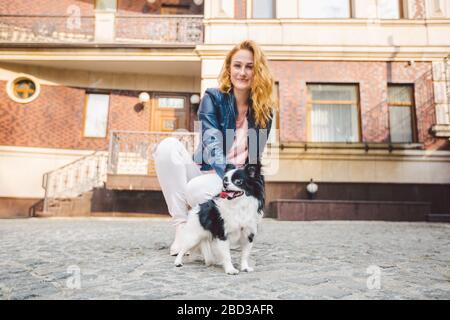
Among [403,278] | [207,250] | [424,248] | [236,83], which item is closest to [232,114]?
[236,83]

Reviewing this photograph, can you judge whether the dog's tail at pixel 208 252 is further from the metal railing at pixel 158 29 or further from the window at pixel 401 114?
the metal railing at pixel 158 29

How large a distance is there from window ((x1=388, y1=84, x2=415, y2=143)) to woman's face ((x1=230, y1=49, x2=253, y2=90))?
8.44 meters

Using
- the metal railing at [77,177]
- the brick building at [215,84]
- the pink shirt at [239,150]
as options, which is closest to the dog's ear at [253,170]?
the pink shirt at [239,150]

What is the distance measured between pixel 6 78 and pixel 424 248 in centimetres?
1289

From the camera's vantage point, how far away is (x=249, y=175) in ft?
7.45

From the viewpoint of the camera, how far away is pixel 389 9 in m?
10.2

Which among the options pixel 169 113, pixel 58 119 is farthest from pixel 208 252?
pixel 58 119

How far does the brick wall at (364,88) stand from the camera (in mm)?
9555

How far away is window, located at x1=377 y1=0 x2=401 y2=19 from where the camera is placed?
33.3 ft

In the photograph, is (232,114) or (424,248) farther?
(424,248)

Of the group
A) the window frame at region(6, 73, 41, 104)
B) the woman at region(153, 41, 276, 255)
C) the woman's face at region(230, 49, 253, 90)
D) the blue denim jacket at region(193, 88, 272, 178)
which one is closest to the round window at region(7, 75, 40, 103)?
the window frame at region(6, 73, 41, 104)

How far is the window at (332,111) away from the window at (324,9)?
2334 millimetres

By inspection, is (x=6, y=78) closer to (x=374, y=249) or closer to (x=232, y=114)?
(x=232, y=114)

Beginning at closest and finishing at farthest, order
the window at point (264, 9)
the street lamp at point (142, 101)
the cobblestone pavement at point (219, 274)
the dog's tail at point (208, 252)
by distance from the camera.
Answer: the cobblestone pavement at point (219, 274), the dog's tail at point (208, 252), the window at point (264, 9), the street lamp at point (142, 101)
